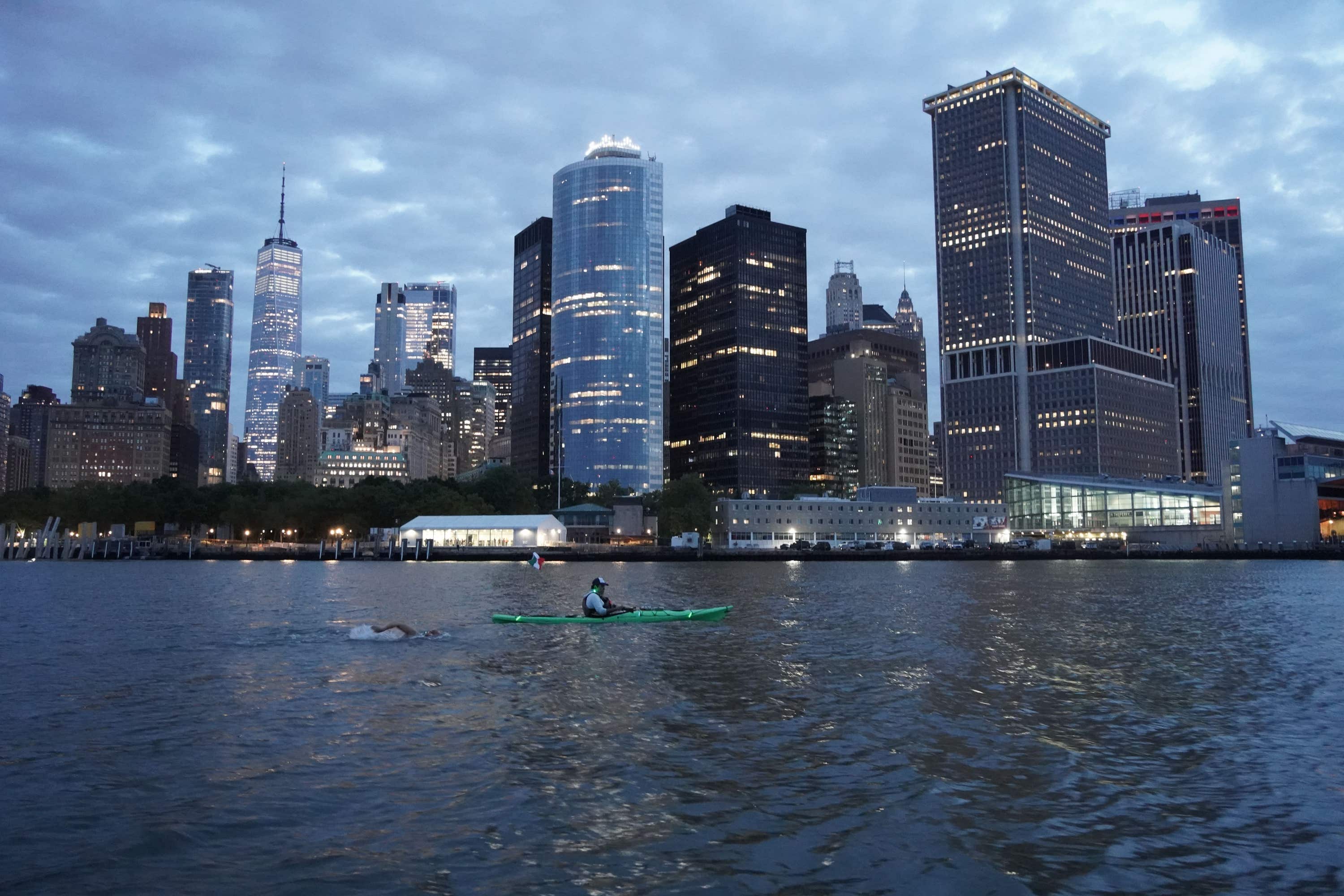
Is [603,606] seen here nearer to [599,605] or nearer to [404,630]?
[599,605]

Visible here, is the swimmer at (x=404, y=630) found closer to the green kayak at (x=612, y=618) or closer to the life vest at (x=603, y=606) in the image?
the green kayak at (x=612, y=618)

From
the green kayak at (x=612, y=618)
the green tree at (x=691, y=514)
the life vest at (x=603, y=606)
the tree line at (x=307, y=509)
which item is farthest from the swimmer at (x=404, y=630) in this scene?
the green tree at (x=691, y=514)

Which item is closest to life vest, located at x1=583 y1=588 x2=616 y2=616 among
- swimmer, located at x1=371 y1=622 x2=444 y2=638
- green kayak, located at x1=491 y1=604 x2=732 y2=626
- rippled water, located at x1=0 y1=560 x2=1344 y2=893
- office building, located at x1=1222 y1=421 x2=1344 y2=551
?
green kayak, located at x1=491 y1=604 x2=732 y2=626

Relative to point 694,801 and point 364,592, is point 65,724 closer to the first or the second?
point 694,801

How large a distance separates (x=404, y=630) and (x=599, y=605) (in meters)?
10.3

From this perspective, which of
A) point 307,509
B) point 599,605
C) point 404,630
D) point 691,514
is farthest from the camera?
point 691,514

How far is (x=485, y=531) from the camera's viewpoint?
7092 inches

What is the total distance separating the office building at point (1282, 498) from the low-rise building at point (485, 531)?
13343 cm

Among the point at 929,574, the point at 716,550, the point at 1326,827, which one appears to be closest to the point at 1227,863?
the point at 1326,827

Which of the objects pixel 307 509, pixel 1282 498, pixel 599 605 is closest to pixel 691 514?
pixel 307 509

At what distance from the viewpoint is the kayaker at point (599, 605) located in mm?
50031

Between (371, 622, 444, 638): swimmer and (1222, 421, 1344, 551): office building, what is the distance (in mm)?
177939

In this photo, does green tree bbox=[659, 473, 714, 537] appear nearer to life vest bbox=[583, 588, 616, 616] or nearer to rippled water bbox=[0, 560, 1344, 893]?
life vest bbox=[583, 588, 616, 616]

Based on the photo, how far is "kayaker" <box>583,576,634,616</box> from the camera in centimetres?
5003
